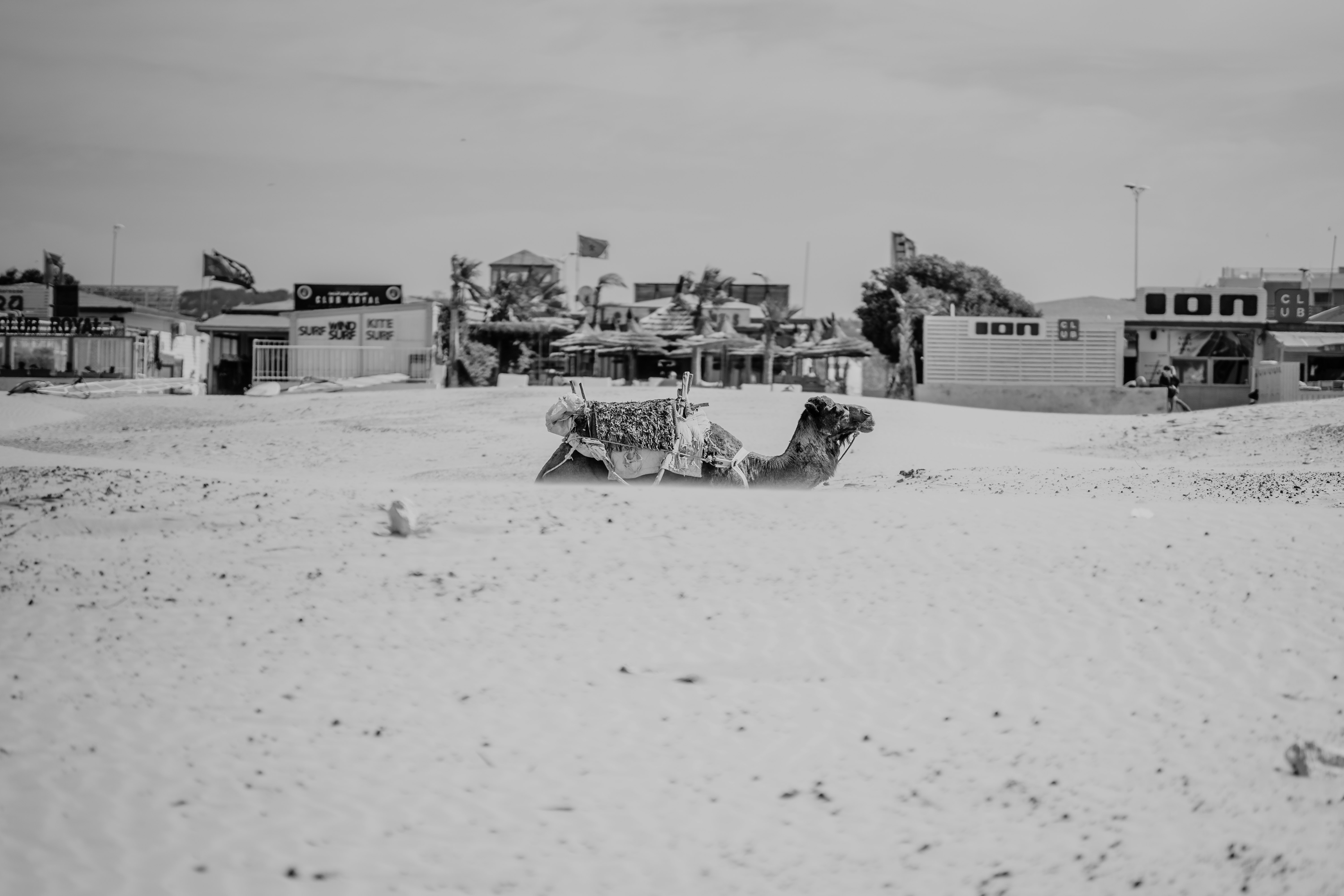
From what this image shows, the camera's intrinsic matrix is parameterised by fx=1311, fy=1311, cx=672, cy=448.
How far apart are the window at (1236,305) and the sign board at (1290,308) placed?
1.06 m

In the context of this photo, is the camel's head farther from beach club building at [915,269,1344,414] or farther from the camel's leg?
beach club building at [915,269,1344,414]

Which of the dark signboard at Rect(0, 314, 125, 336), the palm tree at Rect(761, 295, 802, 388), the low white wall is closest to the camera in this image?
the low white wall

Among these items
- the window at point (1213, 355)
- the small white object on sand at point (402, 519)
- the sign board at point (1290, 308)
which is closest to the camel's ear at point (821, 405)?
the small white object on sand at point (402, 519)

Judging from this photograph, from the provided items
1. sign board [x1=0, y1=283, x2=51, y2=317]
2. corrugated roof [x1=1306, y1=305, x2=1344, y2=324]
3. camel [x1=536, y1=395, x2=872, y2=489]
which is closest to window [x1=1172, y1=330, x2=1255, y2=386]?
corrugated roof [x1=1306, y1=305, x2=1344, y2=324]

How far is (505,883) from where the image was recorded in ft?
16.5

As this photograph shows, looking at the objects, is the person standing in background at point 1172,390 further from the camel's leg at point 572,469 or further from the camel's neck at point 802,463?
the camel's leg at point 572,469

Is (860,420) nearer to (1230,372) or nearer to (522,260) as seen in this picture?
(1230,372)

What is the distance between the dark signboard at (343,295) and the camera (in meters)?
42.0

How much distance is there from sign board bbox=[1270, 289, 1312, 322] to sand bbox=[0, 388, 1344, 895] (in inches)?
1637

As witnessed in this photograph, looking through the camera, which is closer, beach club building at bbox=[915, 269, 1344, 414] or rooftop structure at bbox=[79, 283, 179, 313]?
beach club building at bbox=[915, 269, 1344, 414]

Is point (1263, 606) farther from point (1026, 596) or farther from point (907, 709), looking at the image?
point (907, 709)

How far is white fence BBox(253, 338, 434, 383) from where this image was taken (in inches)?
1560

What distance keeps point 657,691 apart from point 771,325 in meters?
39.5

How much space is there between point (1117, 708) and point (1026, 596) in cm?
172
